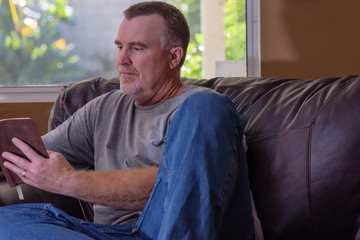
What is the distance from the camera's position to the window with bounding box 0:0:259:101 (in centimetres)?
271

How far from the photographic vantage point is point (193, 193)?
1.03 metres

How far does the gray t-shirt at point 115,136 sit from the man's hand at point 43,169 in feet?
0.74

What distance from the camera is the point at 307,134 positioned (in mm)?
1374

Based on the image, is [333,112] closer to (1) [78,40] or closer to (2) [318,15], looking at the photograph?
(2) [318,15]

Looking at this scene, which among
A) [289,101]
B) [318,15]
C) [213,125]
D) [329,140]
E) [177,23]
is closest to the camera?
[213,125]

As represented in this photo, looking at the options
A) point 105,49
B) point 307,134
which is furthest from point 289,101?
point 105,49

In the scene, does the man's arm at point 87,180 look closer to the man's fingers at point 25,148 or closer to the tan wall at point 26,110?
the man's fingers at point 25,148

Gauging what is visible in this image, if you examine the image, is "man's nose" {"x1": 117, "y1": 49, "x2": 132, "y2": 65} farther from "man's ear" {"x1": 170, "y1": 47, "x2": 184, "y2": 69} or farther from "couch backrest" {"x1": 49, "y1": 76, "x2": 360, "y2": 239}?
"couch backrest" {"x1": 49, "y1": 76, "x2": 360, "y2": 239}

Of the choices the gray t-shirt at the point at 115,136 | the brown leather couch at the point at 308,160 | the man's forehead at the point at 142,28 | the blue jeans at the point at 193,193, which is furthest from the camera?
the man's forehead at the point at 142,28

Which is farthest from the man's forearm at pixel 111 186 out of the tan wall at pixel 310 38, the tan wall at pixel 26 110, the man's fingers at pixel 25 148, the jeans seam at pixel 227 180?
the tan wall at pixel 310 38

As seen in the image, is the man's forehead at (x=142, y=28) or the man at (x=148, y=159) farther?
the man's forehead at (x=142, y=28)

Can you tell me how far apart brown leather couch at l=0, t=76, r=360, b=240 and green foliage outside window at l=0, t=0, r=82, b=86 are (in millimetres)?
1519

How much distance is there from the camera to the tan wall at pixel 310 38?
8.66 feet

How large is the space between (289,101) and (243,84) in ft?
0.88
